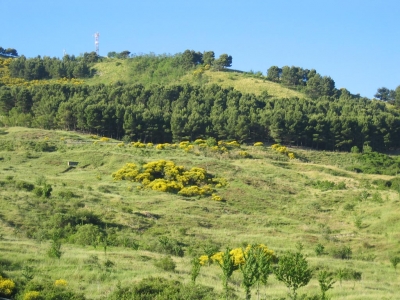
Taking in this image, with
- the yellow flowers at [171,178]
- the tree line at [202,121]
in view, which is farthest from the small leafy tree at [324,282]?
the tree line at [202,121]

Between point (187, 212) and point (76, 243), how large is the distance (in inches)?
547

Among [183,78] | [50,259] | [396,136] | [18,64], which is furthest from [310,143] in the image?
[18,64]

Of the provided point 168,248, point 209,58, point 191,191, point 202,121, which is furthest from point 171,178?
point 209,58

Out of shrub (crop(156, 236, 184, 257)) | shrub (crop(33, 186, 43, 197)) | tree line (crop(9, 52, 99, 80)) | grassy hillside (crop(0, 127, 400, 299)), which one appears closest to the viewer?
grassy hillside (crop(0, 127, 400, 299))

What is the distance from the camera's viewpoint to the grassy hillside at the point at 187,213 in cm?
1945

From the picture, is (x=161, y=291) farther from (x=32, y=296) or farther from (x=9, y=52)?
(x=9, y=52)

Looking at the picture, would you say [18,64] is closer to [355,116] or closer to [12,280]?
[355,116]

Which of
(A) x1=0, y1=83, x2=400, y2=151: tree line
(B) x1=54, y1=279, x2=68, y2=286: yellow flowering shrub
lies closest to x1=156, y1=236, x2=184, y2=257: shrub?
(B) x1=54, y1=279, x2=68, y2=286: yellow flowering shrub

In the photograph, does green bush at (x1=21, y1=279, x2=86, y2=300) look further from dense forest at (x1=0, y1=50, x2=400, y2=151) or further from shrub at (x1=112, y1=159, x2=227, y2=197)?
dense forest at (x1=0, y1=50, x2=400, y2=151)

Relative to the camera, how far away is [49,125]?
77.8m

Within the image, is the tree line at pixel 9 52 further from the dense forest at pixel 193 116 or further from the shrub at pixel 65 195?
the shrub at pixel 65 195

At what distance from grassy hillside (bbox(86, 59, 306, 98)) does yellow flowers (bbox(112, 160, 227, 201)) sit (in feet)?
197

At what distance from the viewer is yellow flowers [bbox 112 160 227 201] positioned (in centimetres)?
4666

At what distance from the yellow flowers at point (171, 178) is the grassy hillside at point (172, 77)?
6008cm
